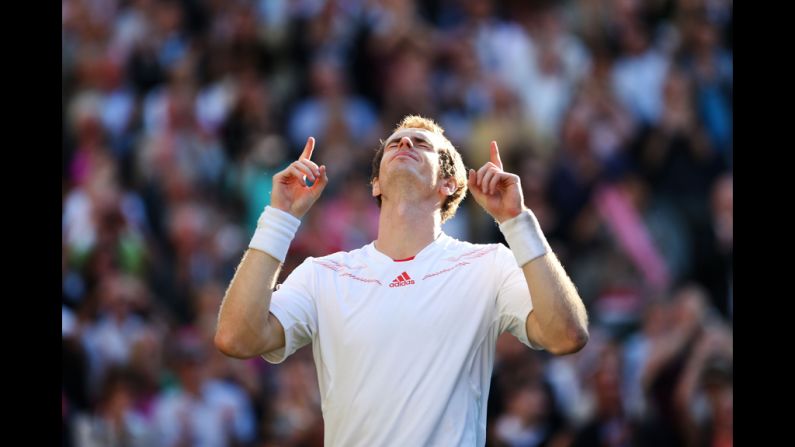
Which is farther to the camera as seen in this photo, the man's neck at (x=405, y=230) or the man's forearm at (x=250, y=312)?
the man's neck at (x=405, y=230)

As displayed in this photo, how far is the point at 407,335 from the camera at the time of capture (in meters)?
4.30

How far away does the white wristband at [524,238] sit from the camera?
13.6 feet

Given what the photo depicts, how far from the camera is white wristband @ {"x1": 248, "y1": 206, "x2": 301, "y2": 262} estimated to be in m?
4.37

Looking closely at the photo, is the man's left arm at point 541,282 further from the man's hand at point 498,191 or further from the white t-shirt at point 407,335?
the white t-shirt at point 407,335

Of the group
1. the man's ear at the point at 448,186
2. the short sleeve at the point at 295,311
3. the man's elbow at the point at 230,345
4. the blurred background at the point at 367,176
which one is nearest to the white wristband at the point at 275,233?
the short sleeve at the point at 295,311

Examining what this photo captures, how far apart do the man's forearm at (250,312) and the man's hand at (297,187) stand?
0.27m

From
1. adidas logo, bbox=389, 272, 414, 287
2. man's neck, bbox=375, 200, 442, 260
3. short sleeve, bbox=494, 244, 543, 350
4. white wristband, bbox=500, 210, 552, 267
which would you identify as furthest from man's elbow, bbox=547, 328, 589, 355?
man's neck, bbox=375, 200, 442, 260

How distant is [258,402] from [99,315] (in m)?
1.52

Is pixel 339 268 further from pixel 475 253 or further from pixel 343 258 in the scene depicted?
pixel 475 253

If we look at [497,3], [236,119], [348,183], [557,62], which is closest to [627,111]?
[557,62]

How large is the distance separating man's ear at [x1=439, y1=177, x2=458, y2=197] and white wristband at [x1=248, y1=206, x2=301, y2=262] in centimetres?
75

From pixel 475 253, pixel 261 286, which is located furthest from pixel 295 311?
pixel 475 253

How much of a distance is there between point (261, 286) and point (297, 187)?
1.63 feet

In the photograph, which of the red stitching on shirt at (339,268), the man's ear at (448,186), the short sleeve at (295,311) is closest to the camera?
the short sleeve at (295,311)
